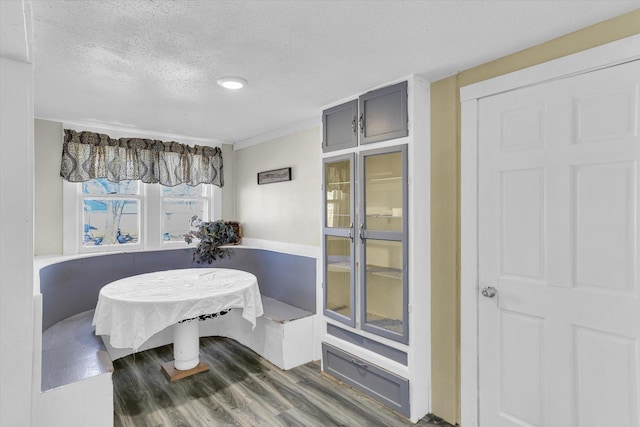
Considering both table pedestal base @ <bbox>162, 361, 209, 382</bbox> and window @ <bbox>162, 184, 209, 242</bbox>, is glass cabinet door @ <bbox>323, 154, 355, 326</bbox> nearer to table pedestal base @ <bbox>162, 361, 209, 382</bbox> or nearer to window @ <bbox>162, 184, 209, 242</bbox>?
table pedestal base @ <bbox>162, 361, 209, 382</bbox>

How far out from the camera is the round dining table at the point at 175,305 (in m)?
2.34

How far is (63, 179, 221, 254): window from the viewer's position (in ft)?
11.3

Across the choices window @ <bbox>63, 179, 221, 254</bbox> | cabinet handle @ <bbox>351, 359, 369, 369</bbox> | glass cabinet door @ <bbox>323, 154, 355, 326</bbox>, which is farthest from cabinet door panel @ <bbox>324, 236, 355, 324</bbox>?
window @ <bbox>63, 179, 221, 254</bbox>

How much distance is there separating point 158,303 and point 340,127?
6.10 ft

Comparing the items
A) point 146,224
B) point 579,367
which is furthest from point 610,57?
point 146,224

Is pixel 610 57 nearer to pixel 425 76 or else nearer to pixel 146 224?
pixel 425 76

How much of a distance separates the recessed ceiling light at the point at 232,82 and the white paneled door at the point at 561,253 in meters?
1.56

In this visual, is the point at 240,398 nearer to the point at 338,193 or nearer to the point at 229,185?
the point at 338,193

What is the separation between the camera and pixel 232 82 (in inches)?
93.8

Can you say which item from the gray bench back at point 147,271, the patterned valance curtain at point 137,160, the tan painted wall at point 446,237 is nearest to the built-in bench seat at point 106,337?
the gray bench back at point 147,271

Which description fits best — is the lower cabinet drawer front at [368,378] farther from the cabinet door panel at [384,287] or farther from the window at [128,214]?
the window at [128,214]

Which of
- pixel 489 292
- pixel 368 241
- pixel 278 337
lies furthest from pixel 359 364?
pixel 489 292

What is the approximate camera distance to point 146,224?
3.87 metres

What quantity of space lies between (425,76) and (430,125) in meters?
0.32
